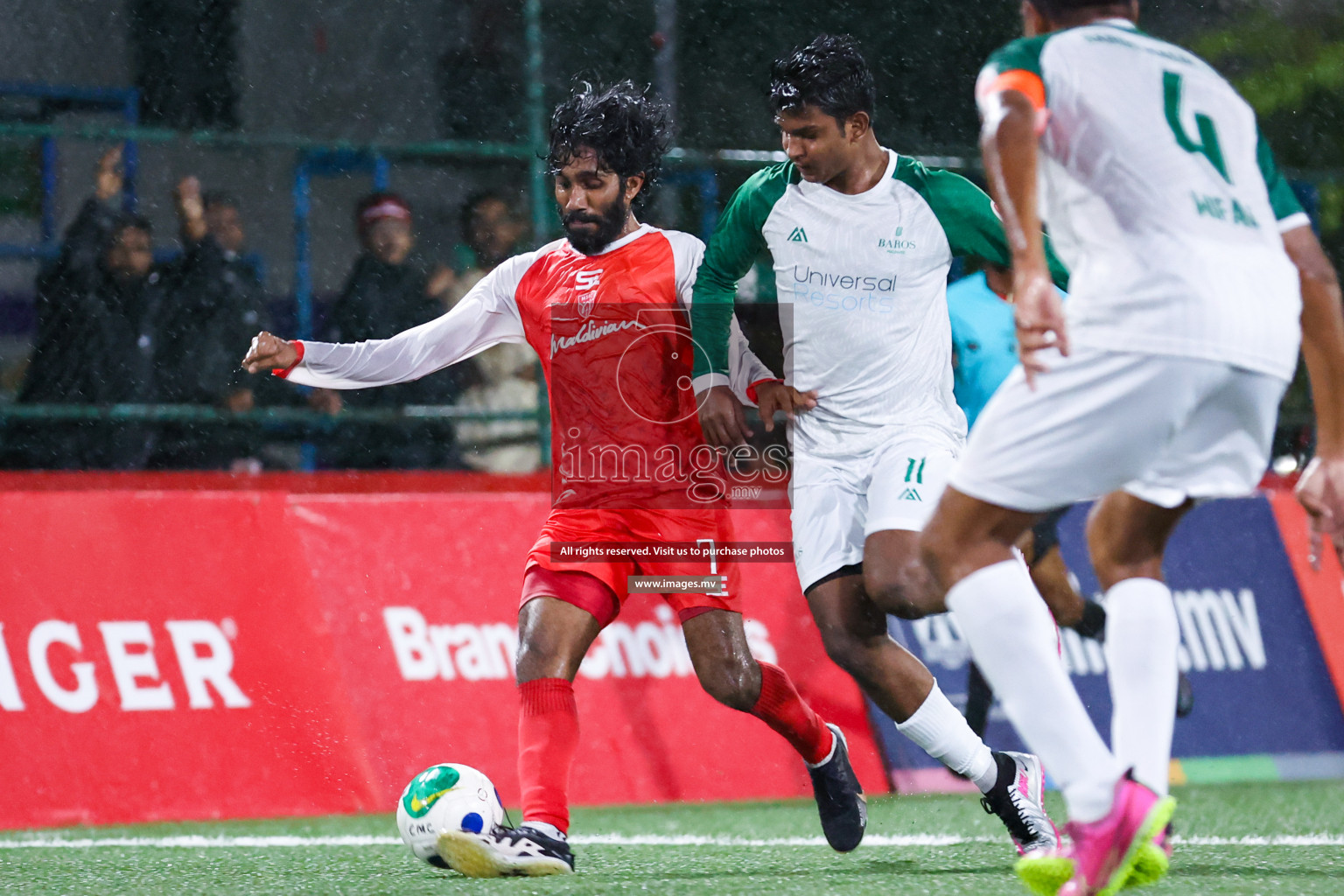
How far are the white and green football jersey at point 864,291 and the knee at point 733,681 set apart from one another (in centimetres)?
67

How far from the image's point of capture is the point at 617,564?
4438 millimetres

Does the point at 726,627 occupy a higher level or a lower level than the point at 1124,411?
lower

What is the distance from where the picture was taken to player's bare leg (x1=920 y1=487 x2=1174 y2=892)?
9.84ft

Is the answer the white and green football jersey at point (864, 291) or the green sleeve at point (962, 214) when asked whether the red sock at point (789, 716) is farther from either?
the green sleeve at point (962, 214)

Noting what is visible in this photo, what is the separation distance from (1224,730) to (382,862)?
A: 3.98 meters

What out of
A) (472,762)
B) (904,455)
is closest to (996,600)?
(904,455)

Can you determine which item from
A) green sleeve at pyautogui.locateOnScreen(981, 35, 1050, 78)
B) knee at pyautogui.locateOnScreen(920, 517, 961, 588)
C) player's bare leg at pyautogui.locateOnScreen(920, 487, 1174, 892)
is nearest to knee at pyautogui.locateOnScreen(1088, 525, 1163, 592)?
player's bare leg at pyautogui.locateOnScreen(920, 487, 1174, 892)

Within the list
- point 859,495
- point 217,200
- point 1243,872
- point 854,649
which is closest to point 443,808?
point 854,649

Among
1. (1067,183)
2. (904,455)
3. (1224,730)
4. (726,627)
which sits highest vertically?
(1067,183)

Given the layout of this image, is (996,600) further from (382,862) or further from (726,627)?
(382,862)

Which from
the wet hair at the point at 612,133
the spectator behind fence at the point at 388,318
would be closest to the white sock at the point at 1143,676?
the wet hair at the point at 612,133

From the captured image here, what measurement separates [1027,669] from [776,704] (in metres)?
1.66

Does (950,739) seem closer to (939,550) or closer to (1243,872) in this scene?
(1243,872)

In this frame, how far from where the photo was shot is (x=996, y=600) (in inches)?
120
